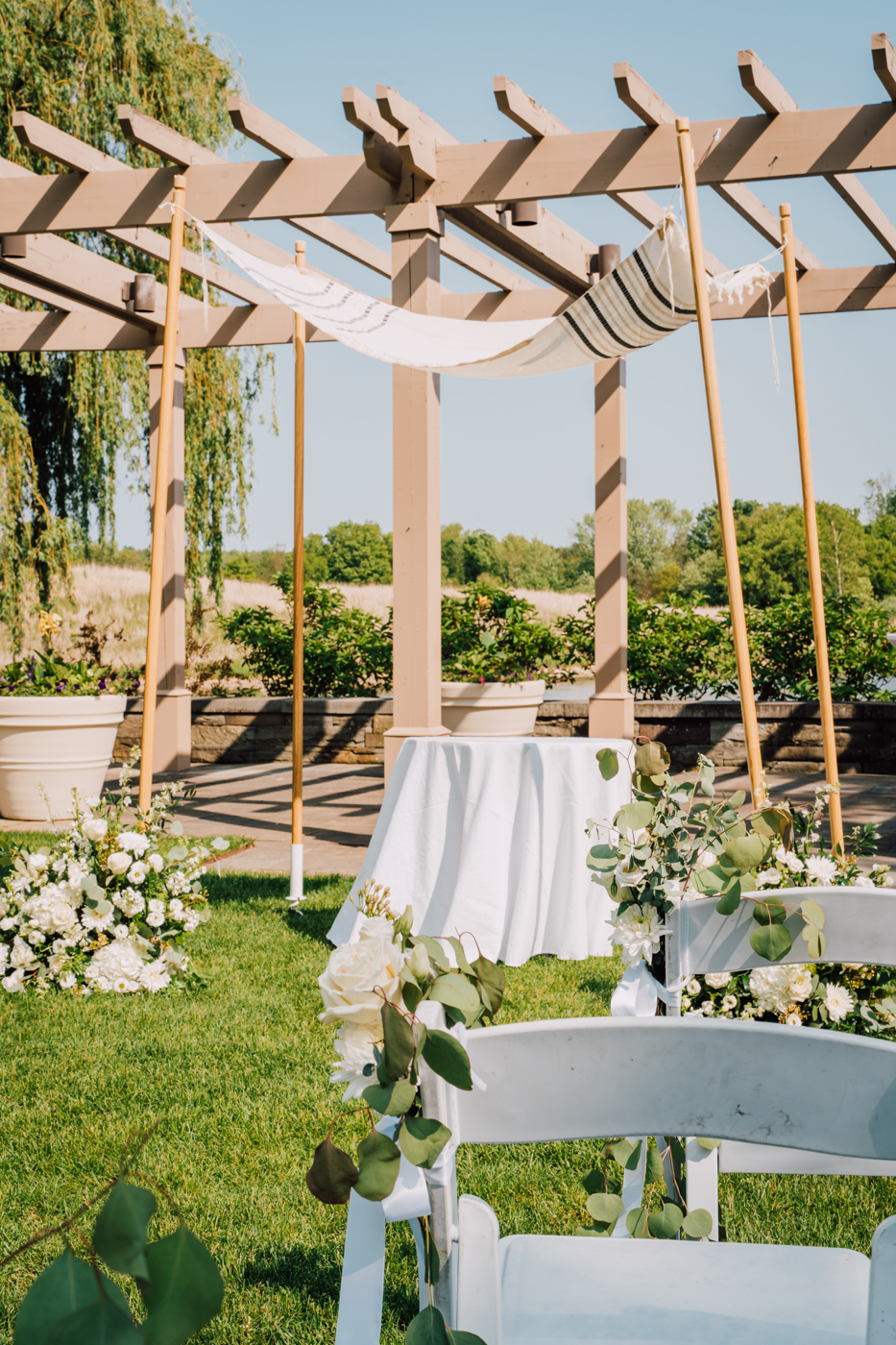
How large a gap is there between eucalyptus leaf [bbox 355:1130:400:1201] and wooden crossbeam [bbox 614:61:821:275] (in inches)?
168

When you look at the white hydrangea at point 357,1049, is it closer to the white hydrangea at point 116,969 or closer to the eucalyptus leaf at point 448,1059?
the eucalyptus leaf at point 448,1059

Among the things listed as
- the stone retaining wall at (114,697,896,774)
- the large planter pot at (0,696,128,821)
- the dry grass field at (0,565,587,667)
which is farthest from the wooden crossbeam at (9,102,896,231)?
the dry grass field at (0,565,587,667)

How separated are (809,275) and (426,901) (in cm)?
458

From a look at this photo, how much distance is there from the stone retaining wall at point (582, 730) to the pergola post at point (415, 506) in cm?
387

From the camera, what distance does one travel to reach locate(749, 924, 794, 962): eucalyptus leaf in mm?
1117

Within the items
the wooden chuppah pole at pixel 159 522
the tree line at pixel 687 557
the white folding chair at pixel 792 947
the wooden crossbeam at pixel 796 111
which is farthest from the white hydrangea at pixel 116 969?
the tree line at pixel 687 557

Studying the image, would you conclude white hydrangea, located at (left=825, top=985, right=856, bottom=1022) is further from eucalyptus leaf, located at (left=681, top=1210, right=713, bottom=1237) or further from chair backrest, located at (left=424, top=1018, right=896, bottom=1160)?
chair backrest, located at (left=424, top=1018, right=896, bottom=1160)

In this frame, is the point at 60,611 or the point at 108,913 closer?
the point at 108,913

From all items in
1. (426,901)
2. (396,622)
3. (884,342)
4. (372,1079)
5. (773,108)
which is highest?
(884,342)

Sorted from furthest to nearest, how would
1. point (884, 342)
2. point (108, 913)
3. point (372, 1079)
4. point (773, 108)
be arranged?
point (884, 342)
point (773, 108)
point (108, 913)
point (372, 1079)

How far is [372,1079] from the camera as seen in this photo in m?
0.75

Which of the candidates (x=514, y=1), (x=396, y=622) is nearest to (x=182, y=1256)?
(x=396, y=622)

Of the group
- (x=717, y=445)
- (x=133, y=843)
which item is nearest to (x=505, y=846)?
(x=133, y=843)

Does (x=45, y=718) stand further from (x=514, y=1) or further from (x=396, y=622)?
(x=514, y=1)
